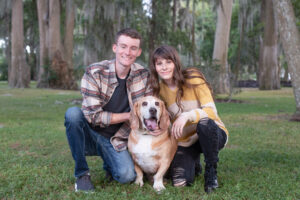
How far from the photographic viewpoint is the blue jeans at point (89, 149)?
3.36 meters

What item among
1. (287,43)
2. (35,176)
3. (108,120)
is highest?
(287,43)

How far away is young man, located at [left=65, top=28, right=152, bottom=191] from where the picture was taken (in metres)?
3.44

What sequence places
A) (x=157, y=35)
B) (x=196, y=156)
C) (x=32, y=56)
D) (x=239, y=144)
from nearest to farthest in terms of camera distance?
1. (x=196, y=156)
2. (x=239, y=144)
3. (x=157, y=35)
4. (x=32, y=56)

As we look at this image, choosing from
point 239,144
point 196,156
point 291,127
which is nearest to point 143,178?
point 196,156

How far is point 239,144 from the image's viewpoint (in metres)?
6.13

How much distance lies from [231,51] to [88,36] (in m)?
21.5

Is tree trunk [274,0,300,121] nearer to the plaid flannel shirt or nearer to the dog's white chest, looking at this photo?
the plaid flannel shirt

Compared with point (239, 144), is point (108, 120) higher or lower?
higher

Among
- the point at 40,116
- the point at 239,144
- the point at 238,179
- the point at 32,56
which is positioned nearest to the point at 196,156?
the point at 238,179

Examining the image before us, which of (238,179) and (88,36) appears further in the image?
(88,36)

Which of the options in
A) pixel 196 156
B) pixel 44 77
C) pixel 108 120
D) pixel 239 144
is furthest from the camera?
pixel 44 77

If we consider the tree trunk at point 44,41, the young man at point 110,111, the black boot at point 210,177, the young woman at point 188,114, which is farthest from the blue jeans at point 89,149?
the tree trunk at point 44,41

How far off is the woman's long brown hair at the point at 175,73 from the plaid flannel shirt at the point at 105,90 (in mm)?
128

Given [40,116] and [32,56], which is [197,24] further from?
[40,116]
